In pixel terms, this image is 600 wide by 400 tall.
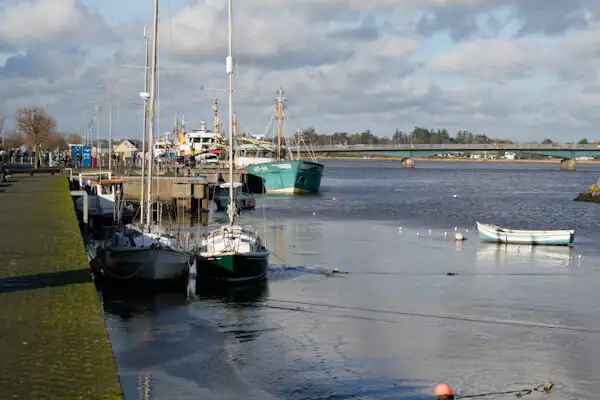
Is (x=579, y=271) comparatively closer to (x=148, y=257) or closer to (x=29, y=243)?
(x=148, y=257)

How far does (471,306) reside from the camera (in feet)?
103

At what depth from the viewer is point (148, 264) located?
106 ft

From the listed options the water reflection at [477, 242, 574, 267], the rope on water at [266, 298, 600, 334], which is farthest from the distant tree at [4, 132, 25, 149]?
the rope on water at [266, 298, 600, 334]

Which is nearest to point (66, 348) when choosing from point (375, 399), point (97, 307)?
point (97, 307)

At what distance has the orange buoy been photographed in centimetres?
1952

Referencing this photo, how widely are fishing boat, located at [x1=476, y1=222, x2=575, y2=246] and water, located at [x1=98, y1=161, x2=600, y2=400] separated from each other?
106cm

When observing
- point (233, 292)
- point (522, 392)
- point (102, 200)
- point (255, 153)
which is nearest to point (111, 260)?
point (233, 292)

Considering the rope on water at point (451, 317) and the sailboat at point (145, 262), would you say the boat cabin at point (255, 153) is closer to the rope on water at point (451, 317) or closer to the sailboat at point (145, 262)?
the sailboat at point (145, 262)

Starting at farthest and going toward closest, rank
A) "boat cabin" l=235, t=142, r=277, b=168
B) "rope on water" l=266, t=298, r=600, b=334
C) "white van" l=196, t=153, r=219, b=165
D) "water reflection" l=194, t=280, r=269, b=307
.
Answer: "white van" l=196, t=153, r=219, b=165, "boat cabin" l=235, t=142, r=277, b=168, "water reflection" l=194, t=280, r=269, b=307, "rope on water" l=266, t=298, r=600, b=334

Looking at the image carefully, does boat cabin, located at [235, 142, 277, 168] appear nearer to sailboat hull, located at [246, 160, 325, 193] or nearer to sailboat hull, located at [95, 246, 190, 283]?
sailboat hull, located at [246, 160, 325, 193]

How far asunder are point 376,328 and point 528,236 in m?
26.5

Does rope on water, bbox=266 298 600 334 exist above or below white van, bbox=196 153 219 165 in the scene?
below

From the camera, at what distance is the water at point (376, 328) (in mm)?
21203

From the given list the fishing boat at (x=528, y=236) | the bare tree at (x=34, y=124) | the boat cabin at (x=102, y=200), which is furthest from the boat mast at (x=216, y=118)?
the fishing boat at (x=528, y=236)
